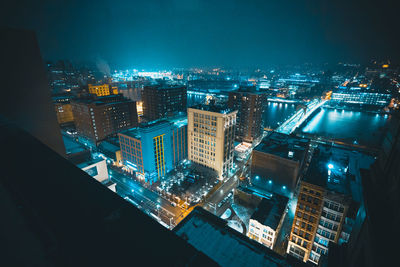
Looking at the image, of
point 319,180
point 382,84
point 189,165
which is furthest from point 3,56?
point 382,84

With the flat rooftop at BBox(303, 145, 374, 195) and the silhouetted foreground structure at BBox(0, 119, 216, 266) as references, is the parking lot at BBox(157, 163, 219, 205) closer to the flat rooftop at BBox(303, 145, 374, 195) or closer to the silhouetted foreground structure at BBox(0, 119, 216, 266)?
the flat rooftop at BBox(303, 145, 374, 195)

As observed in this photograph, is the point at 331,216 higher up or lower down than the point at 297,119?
higher up

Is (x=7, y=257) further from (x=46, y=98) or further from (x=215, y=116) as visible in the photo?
(x=215, y=116)

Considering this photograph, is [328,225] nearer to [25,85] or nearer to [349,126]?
[25,85]

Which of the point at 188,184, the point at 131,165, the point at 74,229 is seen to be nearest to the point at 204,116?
the point at 188,184

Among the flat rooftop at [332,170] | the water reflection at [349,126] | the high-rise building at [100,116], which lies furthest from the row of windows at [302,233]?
the high-rise building at [100,116]

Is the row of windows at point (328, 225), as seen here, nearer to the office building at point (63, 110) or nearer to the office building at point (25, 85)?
the office building at point (25, 85)

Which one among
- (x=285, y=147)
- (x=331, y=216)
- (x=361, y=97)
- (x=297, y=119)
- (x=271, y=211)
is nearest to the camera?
(x=331, y=216)

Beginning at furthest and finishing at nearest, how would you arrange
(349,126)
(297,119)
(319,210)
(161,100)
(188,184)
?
(297,119) → (349,126) → (161,100) → (188,184) → (319,210)
